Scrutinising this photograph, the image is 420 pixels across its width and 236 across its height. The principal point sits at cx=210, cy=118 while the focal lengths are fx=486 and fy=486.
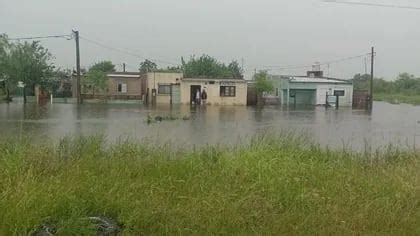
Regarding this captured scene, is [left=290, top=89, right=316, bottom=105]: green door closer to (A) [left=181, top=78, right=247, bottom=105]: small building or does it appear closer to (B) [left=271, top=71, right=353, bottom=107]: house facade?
(B) [left=271, top=71, right=353, bottom=107]: house facade

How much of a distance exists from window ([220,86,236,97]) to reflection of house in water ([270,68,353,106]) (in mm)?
7863

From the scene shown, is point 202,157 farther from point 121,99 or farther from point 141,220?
point 121,99

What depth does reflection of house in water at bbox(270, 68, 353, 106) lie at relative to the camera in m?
58.2

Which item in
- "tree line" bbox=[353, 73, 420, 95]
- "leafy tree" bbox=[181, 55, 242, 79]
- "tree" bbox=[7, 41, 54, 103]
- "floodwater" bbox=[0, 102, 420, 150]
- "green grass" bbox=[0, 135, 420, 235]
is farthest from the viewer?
"tree line" bbox=[353, 73, 420, 95]

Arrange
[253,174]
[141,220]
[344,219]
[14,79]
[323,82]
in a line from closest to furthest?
[141,220]
[344,219]
[253,174]
[14,79]
[323,82]

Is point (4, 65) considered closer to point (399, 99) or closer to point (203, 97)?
point (203, 97)

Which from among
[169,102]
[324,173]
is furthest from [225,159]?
[169,102]

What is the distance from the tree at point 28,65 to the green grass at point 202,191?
47.5 m

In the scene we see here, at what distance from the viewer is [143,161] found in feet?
22.6

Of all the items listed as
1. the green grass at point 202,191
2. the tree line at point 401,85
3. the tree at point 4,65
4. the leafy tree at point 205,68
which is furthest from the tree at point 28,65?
the tree line at point 401,85

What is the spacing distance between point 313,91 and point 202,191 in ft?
181

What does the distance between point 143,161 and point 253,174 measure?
1.58 meters

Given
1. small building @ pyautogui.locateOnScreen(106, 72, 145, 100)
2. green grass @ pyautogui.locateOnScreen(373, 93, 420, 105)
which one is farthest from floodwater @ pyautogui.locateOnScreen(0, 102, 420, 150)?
green grass @ pyautogui.locateOnScreen(373, 93, 420, 105)

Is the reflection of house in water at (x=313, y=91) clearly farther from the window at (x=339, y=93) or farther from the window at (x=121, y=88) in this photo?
the window at (x=121, y=88)
